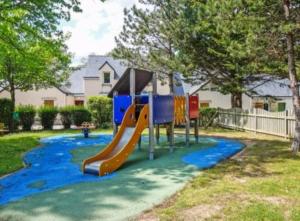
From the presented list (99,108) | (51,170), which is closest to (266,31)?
(51,170)

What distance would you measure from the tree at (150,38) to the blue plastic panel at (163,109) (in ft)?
26.6

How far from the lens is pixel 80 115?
75.1 feet

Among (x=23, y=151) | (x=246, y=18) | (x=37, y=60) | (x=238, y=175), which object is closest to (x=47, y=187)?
(x=238, y=175)

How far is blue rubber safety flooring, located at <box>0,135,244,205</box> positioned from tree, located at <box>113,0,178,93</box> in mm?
9272

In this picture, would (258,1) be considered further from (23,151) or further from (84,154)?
(23,151)

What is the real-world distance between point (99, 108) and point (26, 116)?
185 inches

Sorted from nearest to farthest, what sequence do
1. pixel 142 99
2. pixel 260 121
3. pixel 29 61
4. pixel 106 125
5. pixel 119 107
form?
pixel 119 107 < pixel 142 99 < pixel 29 61 < pixel 260 121 < pixel 106 125

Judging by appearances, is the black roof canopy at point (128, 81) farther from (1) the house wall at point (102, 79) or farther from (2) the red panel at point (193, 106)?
(1) the house wall at point (102, 79)

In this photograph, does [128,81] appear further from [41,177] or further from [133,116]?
[41,177]

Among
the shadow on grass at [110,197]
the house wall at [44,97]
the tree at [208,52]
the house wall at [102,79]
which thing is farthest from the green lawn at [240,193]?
the house wall at [44,97]

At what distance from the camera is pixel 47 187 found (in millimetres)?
6918

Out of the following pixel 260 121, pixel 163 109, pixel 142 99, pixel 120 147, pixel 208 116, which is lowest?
pixel 120 147

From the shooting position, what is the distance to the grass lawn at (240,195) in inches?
197

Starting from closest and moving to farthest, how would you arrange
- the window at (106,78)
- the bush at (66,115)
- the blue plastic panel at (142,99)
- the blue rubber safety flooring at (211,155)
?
the blue rubber safety flooring at (211,155) < the blue plastic panel at (142,99) < the bush at (66,115) < the window at (106,78)
